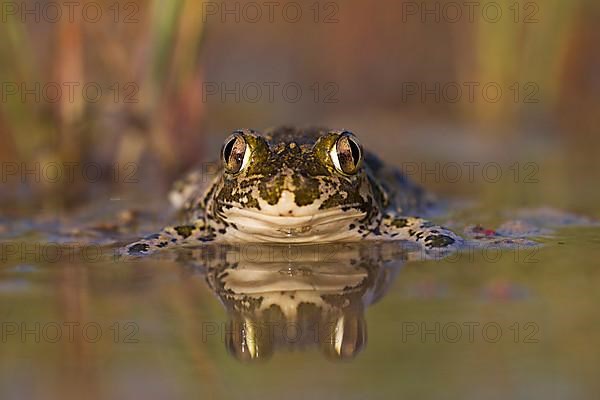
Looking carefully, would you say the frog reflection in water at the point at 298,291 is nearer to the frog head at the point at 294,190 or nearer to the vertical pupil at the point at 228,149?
the frog head at the point at 294,190

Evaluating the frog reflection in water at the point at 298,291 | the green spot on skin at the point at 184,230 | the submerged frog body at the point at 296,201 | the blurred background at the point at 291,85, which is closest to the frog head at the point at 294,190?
the submerged frog body at the point at 296,201

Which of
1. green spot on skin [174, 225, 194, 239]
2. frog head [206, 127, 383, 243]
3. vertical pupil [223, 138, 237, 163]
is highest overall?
vertical pupil [223, 138, 237, 163]

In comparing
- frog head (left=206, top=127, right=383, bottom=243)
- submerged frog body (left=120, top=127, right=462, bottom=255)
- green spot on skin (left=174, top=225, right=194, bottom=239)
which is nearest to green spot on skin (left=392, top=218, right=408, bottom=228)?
submerged frog body (left=120, top=127, right=462, bottom=255)

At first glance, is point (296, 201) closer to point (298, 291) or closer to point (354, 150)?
point (354, 150)

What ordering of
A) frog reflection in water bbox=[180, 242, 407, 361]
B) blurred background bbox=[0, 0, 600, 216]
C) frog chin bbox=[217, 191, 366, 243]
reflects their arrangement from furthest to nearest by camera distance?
blurred background bbox=[0, 0, 600, 216] → frog chin bbox=[217, 191, 366, 243] → frog reflection in water bbox=[180, 242, 407, 361]

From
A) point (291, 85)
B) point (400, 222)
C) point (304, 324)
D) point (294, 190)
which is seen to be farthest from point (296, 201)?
point (291, 85)

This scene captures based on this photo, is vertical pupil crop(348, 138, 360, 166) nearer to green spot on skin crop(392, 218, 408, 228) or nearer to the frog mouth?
the frog mouth
